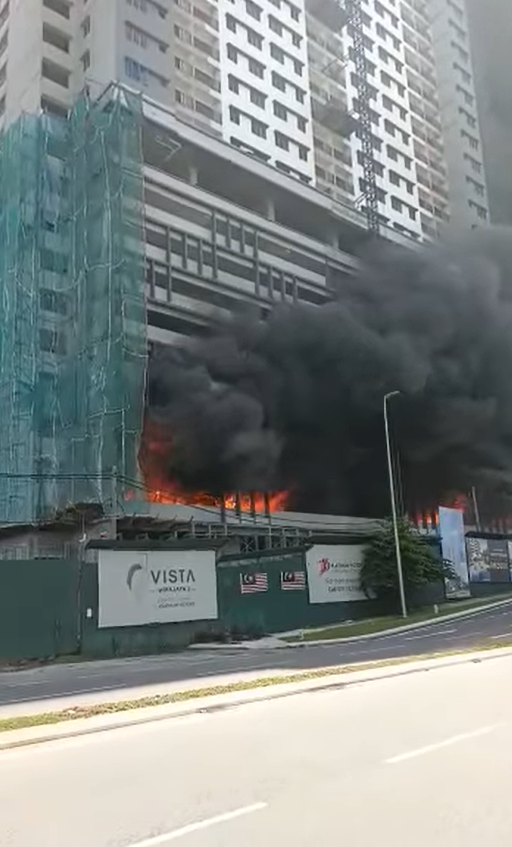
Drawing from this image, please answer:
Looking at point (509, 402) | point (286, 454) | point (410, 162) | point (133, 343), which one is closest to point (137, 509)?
point (133, 343)

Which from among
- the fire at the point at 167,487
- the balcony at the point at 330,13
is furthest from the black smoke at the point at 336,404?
the balcony at the point at 330,13

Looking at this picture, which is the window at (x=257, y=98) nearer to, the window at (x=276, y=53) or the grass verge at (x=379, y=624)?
the window at (x=276, y=53)

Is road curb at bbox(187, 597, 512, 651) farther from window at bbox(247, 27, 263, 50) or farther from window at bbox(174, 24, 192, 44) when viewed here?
window at bbox(247, 27, 263, 50)

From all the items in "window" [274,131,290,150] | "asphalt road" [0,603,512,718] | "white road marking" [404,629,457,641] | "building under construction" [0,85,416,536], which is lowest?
"asphalt road" [0,603,512,718]

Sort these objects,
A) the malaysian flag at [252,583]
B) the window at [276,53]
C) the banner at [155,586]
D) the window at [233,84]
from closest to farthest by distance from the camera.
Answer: the banner at [155,586], the malaysian flag at [252,583], the window at [233,84], the window at [276,53]

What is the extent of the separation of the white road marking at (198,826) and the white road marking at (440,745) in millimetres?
1747

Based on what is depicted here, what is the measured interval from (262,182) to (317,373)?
15420 millimetres

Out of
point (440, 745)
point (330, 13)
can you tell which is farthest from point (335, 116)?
point (440, 745)

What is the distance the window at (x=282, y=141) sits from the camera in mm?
61844

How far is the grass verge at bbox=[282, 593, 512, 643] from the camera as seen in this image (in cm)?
2781

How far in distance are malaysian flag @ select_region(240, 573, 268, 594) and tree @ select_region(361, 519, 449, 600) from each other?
6909mm

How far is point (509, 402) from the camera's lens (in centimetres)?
6244

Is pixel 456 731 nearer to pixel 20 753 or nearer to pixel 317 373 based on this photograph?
pixel 20 753

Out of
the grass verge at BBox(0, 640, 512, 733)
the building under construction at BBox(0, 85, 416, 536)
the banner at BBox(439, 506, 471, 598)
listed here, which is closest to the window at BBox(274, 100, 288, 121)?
the building under construction at BBox(0, 85, 416, 536)
